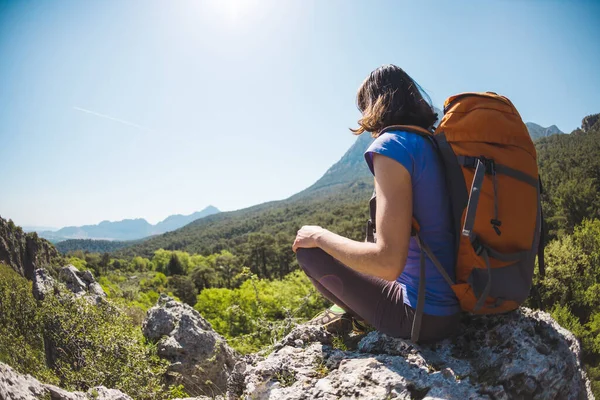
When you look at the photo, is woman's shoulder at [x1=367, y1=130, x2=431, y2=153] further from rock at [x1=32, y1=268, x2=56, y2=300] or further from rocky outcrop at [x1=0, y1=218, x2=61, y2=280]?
rocky outcrop at [x1=0, y1=218, x2=61, y2=280]

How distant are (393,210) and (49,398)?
3.40 m

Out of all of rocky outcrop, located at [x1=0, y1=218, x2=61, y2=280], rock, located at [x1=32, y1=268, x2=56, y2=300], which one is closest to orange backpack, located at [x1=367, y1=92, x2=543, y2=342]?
rock, located at [x1=32, y1=268, x2=56, y2=300]

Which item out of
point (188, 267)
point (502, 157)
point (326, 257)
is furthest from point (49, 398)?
point (188, 267)

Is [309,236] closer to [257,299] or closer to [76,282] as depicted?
[257,299]

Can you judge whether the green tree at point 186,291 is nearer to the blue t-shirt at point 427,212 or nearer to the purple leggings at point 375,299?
the purple leggings at point 375,299

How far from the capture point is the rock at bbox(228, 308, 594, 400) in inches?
69.8

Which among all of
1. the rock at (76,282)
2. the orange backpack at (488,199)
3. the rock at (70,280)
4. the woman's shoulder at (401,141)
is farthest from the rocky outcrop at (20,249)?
the orange backpack at (488,199)

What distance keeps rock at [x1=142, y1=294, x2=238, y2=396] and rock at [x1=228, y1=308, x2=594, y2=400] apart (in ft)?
19.0

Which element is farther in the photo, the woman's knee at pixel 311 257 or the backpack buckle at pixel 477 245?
the woman's knee at pixel 311 257

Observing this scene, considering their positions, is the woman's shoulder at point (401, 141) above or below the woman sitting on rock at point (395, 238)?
above

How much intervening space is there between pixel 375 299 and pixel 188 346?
7583mm

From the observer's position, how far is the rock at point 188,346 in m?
7.54

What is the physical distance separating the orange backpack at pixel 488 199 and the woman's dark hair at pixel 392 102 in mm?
228

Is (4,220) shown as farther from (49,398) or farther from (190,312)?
(49,398)
